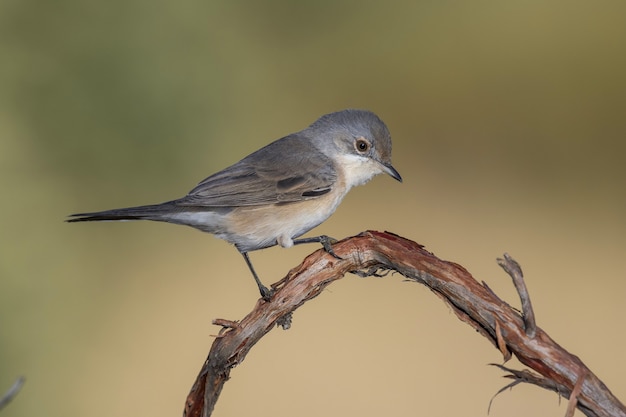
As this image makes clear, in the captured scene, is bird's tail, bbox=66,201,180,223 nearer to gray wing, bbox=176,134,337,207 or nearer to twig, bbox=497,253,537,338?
gray wing, bbox=176,134,337,207

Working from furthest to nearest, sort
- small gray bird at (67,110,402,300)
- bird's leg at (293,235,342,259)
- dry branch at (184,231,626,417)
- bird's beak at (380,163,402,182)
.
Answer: bird's beak at (380,163,402,182), small gray bird at (67,110,402,300), bird's leg at (293,235,342,259), dry branch at (184,231,626,417)

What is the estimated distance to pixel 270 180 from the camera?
9.81 feet

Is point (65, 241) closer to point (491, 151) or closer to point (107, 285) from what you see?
point (107, 285)

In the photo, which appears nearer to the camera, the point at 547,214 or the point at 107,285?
the point at 107,285

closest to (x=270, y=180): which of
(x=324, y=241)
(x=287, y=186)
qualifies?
(x=287, y=186)

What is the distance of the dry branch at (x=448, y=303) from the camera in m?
1.47

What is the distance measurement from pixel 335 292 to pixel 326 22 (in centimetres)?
186

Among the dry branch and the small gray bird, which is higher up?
the small gray bird

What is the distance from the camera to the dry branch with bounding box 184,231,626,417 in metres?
1.47

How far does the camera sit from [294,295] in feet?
5.73

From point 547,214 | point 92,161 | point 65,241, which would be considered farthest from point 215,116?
point 547,214

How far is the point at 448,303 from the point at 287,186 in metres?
1.45

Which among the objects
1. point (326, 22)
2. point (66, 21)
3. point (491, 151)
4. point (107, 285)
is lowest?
point (107, 285)

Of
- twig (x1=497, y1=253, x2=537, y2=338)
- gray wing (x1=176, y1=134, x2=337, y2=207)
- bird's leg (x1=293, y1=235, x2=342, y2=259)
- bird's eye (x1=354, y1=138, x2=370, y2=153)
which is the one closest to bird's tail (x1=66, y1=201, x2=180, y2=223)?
gray wing (x1=176, y1=134, x2=337, y2=207)
